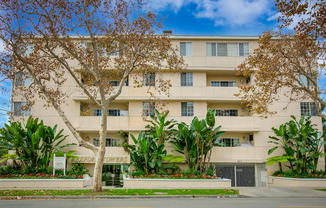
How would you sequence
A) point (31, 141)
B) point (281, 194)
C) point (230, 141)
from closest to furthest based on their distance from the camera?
1. point (281, 194)
2. point (31, 141)
3. point (230, 141)

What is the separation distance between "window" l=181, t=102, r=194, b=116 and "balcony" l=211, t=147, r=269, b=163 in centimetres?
358

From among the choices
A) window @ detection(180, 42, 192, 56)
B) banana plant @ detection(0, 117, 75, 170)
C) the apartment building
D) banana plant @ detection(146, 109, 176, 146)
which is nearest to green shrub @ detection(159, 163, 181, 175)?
banana plant @ detection(146, 109, 176, 146)

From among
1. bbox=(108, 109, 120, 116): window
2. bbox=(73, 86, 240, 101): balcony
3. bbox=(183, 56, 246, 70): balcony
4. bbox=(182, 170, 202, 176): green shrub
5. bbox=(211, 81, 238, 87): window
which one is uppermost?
bbox=(183, 56, 246, 70): balcony

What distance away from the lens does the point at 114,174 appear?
2736 centimetres

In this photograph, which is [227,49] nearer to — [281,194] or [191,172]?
[191,172]

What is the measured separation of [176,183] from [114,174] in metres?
7.51

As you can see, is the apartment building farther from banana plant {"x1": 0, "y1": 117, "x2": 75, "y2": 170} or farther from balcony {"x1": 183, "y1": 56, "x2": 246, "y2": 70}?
banana plant {"x1": 0, "y1": 117, "x2": 75, "y2": 170}

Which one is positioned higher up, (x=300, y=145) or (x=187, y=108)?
(x=187, y=108)

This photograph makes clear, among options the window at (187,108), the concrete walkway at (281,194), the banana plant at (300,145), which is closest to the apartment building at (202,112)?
the window at (187,108)

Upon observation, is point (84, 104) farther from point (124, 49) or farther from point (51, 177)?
point (124, 49)

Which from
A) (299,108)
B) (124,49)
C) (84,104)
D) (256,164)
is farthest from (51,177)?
(299,108)

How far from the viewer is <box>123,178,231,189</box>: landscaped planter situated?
21.6 metres

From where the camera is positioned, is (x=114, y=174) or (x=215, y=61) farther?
(x=215, y=61)

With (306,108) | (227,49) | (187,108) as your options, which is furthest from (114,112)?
(306,108)
